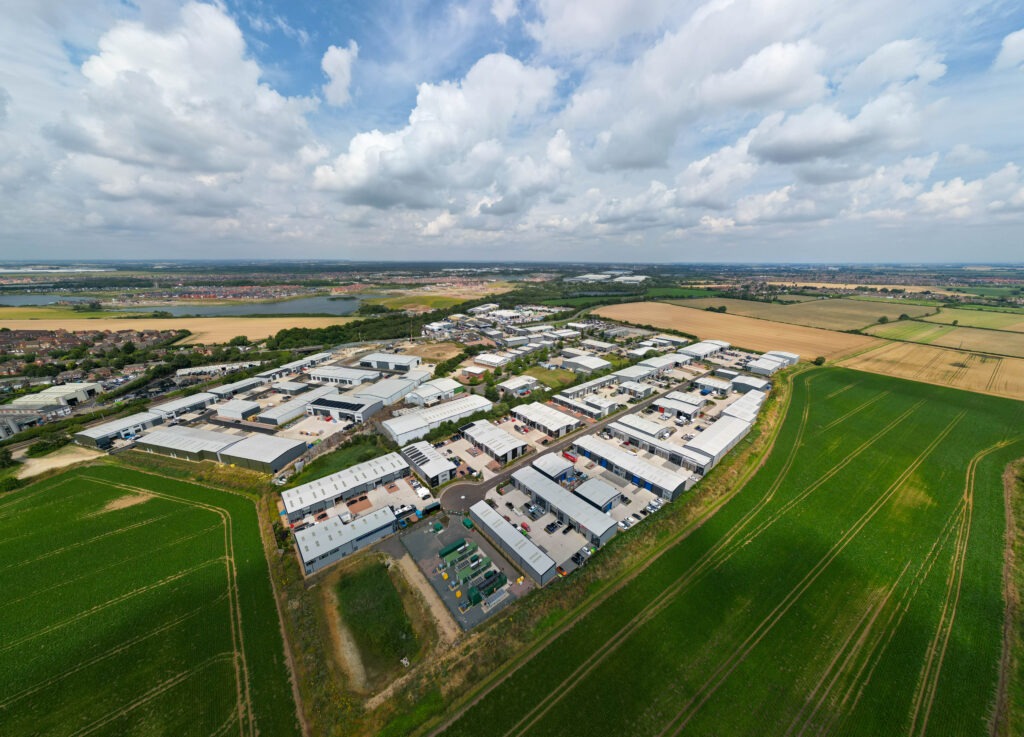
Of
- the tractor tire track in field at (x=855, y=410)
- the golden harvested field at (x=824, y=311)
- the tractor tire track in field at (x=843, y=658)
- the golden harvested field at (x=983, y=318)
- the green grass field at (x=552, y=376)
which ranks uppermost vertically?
the golden harvested field at (x=824, y=311)

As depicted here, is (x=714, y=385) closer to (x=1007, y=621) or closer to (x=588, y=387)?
(x=588, y=387)

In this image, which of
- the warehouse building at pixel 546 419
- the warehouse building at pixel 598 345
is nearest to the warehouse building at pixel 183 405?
the warehouse building at pixel 546 419

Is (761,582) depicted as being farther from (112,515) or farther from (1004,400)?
(1004,400)

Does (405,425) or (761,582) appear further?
(405,425)

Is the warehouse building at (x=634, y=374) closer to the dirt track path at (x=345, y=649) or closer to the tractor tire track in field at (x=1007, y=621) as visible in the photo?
the tractor tire track in field at (x=1007, y=621)

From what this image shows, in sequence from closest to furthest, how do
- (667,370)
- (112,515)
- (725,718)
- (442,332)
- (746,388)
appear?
(725,718), (112,515), (746,388), (667,370), (442,332)

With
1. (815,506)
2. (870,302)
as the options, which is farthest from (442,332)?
(870,302)

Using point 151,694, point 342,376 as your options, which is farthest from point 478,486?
point 342,376

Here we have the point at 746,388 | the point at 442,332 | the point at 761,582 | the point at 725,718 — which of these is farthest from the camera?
the point at 442,332
